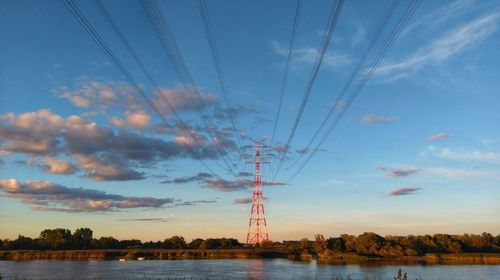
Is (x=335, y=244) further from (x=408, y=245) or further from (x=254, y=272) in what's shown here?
(x=254, y=272)

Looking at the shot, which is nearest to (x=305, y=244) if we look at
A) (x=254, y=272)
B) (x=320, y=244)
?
(x=320, y=244)

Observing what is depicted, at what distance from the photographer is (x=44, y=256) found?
Result: 185 m

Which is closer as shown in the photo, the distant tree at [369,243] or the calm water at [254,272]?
the calm water at [254,272]

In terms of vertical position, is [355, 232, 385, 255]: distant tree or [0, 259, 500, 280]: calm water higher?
[355, 232, 385, 255]: distant tree

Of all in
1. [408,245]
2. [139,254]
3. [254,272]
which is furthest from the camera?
[139,254]

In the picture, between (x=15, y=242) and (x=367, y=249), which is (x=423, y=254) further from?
(x=15, y=242)

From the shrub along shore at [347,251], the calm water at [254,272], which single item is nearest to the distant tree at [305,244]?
the shrub along shore at [347,251]

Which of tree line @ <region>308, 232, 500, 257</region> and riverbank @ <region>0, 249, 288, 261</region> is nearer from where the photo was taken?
tree line @ <region>308, 232, 500, 257</region>

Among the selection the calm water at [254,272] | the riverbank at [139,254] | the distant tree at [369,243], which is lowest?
the calm water at [254,272]

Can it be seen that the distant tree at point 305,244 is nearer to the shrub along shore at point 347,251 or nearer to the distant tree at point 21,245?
the shrub along shore at point 347,251

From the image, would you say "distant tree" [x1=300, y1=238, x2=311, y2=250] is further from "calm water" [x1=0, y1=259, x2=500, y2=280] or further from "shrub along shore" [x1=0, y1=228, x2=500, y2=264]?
"calm water" [x1=0, y1=259, x2=500, y2=280]

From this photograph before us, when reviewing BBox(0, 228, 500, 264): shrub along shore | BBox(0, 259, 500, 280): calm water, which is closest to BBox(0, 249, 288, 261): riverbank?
BBox(0, 228, 500, 264): shrub along shore

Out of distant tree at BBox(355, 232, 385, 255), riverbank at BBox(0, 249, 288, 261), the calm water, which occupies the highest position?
distant tree at BBox(355, 232, 385, 255)

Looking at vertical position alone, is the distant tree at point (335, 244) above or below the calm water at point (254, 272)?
above
